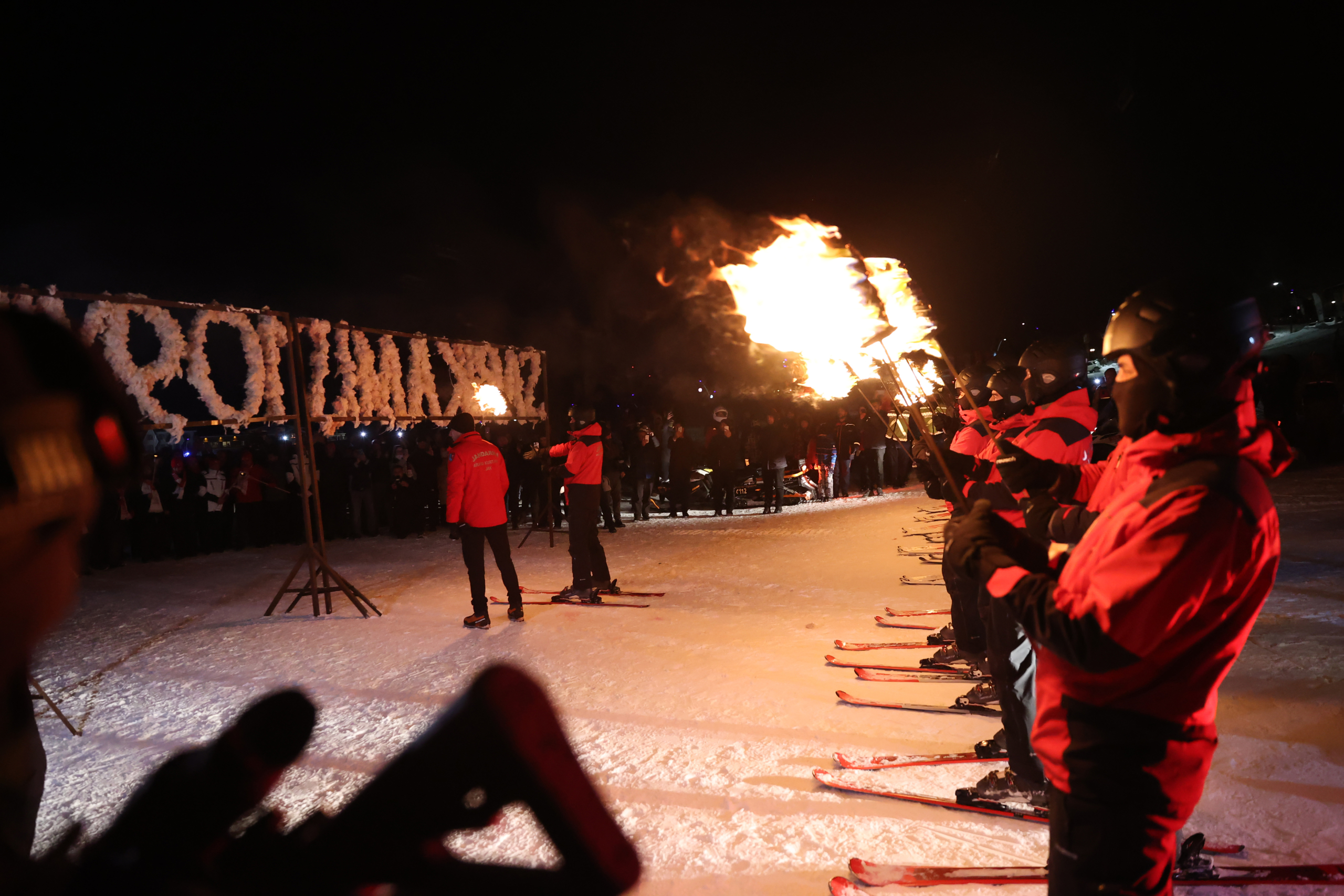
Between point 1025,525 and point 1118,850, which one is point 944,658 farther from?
point 1118,850

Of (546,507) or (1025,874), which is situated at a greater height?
(546,507)

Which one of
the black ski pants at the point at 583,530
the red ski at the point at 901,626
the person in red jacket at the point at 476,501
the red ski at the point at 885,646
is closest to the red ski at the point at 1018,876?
the red ski at the point at 885,646

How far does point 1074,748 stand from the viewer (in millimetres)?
1917

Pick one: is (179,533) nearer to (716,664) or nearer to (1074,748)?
(716,664)

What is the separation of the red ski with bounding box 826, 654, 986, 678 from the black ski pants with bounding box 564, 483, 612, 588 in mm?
3545

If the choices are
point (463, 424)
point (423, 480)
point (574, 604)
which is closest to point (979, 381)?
point (574, 604)

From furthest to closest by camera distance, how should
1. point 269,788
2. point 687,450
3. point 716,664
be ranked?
point 687,450 < point 716,664 < point 269,788

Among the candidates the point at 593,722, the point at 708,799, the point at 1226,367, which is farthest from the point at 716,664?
the point at 1226,367

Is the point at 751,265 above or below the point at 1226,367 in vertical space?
above

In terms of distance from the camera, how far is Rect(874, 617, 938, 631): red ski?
6.95 m

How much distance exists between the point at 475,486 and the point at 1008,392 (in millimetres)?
5331

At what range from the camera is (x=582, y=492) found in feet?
27.9

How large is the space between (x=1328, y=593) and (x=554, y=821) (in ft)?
30.3

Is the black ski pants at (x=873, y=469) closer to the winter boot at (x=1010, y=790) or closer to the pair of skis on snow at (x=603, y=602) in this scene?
the pair of skis on snow at (x=603, y=602)
